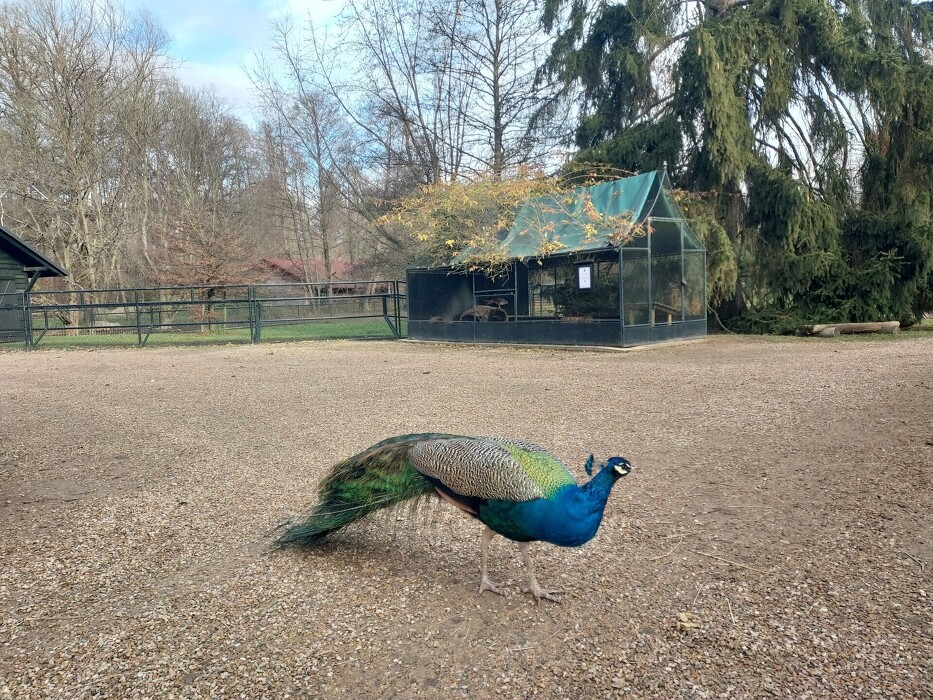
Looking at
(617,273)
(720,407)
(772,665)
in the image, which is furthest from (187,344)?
(772,665)

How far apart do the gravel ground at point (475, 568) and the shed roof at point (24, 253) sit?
593 inches

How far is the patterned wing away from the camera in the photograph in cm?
262

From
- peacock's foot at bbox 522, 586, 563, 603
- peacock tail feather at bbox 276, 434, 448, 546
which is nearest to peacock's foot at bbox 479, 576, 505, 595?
peacock's foot at bbox 522, 586, 563, 603

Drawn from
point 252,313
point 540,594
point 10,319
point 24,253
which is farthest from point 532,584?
point 24,253

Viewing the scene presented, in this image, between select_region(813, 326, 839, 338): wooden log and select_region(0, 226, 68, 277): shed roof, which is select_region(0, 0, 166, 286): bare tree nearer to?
select_region(0, 226, 68, 277): shed roof

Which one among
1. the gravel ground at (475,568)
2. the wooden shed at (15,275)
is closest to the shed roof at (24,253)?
the wooden shed at (15,275)

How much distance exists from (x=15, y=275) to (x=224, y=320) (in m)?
6.70

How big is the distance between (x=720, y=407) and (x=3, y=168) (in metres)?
27.4

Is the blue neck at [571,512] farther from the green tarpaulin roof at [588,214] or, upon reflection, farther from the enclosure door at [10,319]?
the enclosure door at [10,319]

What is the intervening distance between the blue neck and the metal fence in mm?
15781

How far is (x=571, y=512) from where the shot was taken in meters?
2.56

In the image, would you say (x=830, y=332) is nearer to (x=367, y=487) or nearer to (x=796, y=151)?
(x=796, y=151)

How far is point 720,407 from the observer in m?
7.07

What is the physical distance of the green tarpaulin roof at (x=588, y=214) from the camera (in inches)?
543
